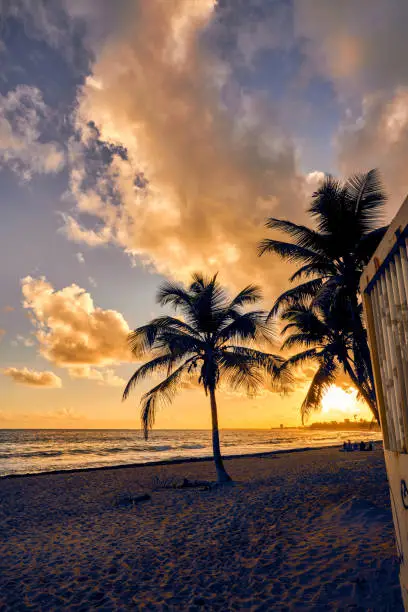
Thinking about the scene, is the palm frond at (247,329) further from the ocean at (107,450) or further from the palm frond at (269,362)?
the ocean at (107,450)

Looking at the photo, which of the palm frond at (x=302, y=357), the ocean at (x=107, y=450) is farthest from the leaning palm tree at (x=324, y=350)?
the ocean at (x=107, y=450)

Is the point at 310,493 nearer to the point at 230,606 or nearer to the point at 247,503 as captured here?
the point at 247,503

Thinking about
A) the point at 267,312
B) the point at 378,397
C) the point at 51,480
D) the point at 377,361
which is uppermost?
the point at 267,312

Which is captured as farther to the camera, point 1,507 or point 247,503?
point 1,507

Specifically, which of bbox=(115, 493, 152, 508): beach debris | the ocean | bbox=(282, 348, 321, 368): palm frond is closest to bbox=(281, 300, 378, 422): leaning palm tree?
bbox=(282, 348, 321, 368): palm frond

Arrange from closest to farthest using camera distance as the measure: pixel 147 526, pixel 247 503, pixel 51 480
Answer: pixel 147 526, pixel 247 503, pixel 51 480

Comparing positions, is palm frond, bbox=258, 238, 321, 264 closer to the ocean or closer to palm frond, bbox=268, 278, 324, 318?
palm frond, bbox=268, 278, 324, 318

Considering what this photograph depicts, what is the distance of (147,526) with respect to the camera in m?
9.36

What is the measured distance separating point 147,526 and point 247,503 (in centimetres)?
307

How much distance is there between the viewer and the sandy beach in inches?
207

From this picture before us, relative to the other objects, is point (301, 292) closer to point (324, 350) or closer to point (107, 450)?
point (324, 350)

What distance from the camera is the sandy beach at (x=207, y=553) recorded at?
5254mm

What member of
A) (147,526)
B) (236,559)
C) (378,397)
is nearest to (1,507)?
(147,526)

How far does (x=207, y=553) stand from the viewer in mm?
7082
